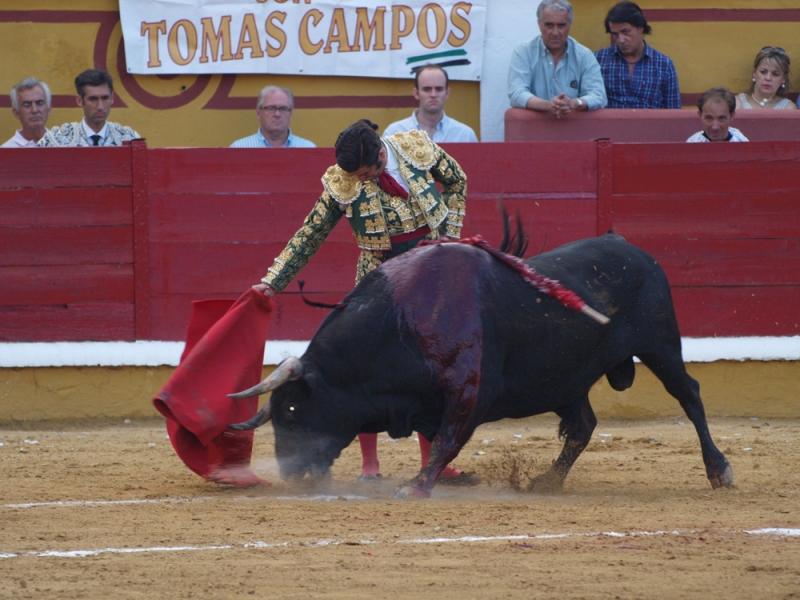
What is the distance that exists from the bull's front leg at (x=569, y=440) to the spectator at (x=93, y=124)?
9.28 ft

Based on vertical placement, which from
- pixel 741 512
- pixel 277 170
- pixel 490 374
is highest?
pixel 277 170

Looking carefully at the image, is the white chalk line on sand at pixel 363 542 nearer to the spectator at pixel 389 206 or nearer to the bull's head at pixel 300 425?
the bull's head at pixel 300 425

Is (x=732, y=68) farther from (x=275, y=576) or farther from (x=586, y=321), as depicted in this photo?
(x=275, y=576)

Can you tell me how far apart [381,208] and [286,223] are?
2067mm

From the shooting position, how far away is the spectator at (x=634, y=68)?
25.6 ft

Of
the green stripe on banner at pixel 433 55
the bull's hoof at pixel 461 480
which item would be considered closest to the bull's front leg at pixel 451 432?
the bull's hoof at pixel 461 480

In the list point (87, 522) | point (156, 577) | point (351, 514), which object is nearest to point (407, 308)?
point (351, 514)

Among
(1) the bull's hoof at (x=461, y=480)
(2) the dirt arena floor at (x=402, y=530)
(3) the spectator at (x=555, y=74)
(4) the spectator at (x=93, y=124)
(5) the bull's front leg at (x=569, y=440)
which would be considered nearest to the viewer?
(2) the dirt arena floor at (x=402, y=530)

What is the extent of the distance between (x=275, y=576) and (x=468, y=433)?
140 centimetres

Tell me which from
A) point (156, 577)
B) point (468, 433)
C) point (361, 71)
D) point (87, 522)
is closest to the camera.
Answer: point (156, 577)

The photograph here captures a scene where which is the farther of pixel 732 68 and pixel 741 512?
pixel 732 68

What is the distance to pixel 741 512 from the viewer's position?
4.89 metres

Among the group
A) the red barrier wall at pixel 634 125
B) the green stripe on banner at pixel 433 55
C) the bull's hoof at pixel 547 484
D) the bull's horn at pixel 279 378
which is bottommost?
the bull's hoof at pixel 547 484

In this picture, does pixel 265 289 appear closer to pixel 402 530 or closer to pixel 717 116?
pixel 402 530
